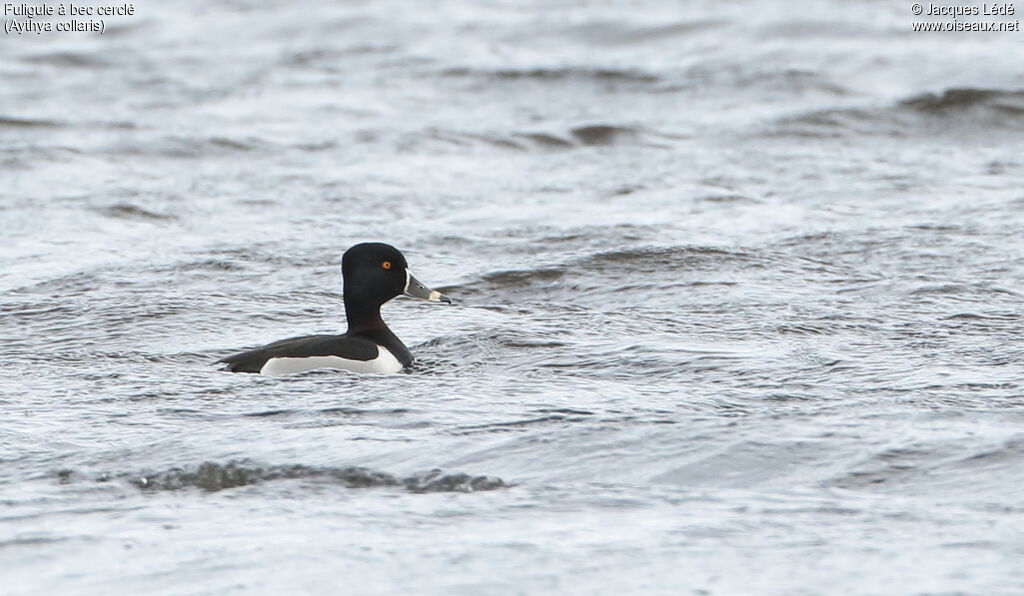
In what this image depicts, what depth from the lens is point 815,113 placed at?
754 inches

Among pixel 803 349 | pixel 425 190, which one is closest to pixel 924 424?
pixel 803 349

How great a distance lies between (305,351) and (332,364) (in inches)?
6.9

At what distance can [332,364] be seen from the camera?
930cm

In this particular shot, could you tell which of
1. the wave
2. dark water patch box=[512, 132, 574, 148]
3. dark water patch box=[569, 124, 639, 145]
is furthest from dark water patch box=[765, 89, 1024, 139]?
the wave

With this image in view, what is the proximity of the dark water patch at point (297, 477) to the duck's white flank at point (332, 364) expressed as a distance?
1789mm

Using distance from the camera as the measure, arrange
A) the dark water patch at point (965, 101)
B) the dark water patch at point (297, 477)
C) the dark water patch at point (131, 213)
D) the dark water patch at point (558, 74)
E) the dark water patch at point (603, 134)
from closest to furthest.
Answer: the dark water patch at point (297, 477) < the dark water patch at point (131, 213) < the dark water patch at point (603, 134) < the dark water patch at point (965, 101) < the dark water patch at point (558, 74)

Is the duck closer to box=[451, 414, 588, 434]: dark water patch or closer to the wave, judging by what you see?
→ box=[451, 414, 588, 434]: dark water patch

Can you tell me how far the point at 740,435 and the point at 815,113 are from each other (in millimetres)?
11964

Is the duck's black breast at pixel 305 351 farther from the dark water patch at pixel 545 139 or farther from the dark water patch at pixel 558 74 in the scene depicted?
the dark water patch at pixel 558 74

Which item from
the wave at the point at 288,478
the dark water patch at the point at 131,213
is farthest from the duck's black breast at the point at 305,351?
the dark water patch at the point at 131,213

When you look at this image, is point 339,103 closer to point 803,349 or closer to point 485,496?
point 803,349

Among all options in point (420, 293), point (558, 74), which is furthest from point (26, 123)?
point (420, 293)

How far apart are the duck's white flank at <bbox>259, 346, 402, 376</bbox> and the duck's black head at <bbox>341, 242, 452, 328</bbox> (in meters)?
0.44

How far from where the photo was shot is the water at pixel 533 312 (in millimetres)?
6375
